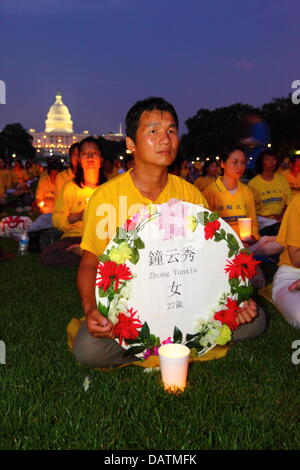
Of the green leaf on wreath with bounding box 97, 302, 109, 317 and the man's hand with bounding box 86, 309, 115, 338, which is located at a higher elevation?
the green leaf on wreath with bounding box 97, 302, 109, 317

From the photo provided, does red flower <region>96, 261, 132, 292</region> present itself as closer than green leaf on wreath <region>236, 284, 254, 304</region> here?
Yes

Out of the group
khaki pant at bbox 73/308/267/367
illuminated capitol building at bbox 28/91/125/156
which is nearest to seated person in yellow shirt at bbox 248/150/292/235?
khaki pant at bbox 73/308/267/367

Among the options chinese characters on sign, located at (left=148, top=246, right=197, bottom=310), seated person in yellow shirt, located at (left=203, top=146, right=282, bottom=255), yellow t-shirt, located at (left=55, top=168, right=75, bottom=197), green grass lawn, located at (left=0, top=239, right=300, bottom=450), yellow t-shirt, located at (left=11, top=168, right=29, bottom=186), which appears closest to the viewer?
green grass lawn, located at (left=0, top=239, right=300, bottom=450)

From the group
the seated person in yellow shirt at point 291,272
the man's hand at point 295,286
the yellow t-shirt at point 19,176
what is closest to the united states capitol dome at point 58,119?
the yellow t-shirt at point 19,176

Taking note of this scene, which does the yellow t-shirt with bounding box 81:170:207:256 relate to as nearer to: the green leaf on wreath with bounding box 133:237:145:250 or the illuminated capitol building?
the green leaf on wreath with bounding box 133:237:145:250

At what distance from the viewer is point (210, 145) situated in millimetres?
69375

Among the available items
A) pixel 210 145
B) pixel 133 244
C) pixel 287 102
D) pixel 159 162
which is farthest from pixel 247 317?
pixel 210 145

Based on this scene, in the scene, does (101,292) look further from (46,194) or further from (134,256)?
(46,194)

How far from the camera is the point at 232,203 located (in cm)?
639

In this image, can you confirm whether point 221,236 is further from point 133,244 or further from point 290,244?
point 290,244

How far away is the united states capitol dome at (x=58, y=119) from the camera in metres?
170

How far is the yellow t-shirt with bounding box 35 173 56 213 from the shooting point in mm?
10242

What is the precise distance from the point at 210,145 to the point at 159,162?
67444 mm

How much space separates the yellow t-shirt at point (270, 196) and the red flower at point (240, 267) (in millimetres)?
5037
